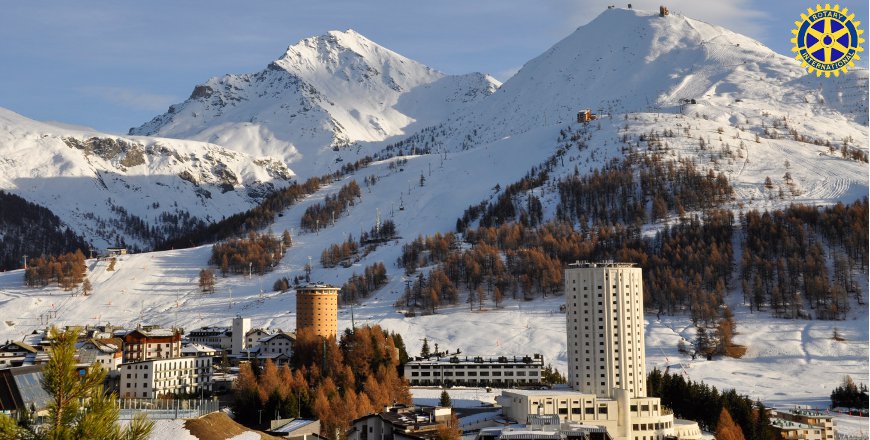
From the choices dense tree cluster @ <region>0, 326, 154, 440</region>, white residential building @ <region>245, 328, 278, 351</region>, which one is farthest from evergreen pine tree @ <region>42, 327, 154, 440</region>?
white residential building @ <region>245, 328, 278, 351</region>

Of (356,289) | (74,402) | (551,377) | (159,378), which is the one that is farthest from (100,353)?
(74,402)

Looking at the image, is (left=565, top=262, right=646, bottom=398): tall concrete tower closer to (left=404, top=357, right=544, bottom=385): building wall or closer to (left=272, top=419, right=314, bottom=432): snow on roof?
(left=404, top=357, right=544, bottom=385): building wall

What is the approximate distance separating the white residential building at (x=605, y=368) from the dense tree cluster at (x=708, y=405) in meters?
2.85

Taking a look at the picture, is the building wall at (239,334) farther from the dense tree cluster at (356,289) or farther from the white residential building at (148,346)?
the dense tree cluster at (356,289)

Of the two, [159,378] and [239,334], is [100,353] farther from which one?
[239,334]

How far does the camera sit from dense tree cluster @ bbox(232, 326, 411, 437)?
92.5m

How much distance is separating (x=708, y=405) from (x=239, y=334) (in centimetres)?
7472

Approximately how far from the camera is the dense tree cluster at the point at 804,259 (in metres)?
163

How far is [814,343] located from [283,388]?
276 ft

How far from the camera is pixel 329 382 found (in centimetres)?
10388

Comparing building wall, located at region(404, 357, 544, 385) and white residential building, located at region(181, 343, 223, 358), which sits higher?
white residential building, located at region(181, 343, 223, 358)

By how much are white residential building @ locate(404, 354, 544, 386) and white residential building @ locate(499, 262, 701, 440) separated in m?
15.3

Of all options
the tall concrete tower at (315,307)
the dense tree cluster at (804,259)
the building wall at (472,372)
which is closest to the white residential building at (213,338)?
the tall concrete tower at (315,307)

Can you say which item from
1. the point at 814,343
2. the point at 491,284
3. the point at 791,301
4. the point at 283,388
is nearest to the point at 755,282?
the point at 791,301
